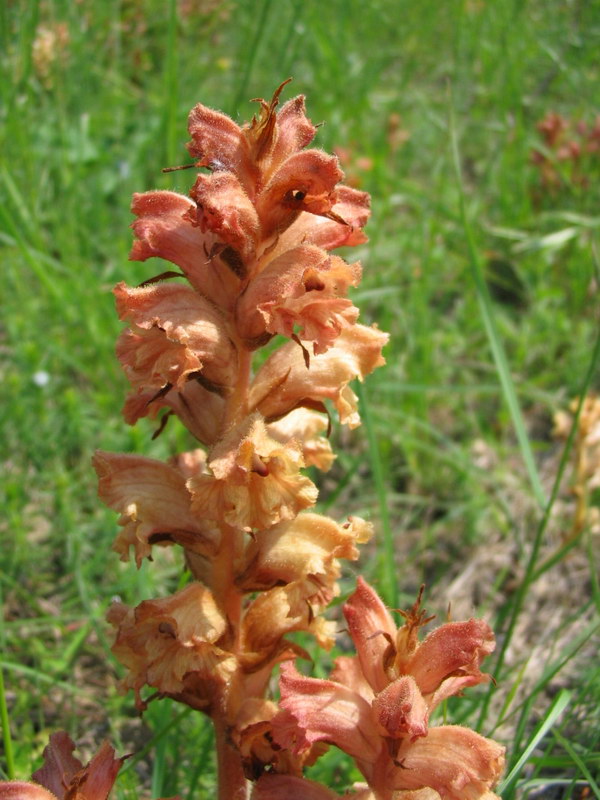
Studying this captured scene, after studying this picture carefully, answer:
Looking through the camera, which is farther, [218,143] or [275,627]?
[275,627]

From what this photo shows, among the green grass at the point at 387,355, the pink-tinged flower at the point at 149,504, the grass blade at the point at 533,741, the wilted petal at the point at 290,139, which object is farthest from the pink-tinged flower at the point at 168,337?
the grass blade at the point at 533,741

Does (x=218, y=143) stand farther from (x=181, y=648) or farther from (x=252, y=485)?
(x=181, y=648)

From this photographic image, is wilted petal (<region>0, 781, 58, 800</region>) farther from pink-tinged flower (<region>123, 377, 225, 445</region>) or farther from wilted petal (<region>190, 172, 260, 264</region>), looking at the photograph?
wilted petal (<region>190, 172, 260, 264</region>)

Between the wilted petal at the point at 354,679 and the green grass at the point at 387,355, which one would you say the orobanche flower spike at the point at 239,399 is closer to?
the wilted petal at the point at 354,679

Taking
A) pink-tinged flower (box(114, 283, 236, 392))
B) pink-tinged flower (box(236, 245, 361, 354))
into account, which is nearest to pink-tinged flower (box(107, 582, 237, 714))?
pink-tinged flower (box(114, 283, 236, 392))

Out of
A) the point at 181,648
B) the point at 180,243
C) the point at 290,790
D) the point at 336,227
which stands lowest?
the point at 290,790

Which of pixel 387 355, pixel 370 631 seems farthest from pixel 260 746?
pixel 387 355
